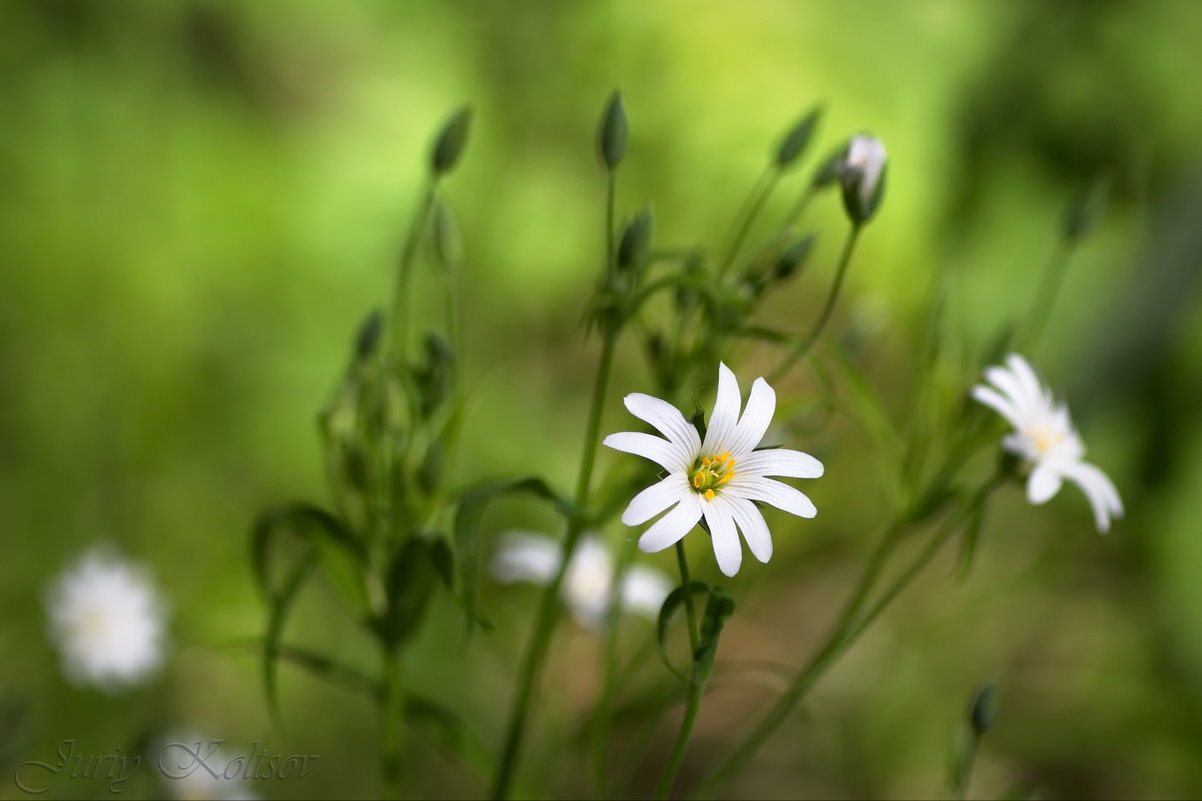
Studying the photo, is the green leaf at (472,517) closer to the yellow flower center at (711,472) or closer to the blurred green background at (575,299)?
the yellow flower center at (711,472)

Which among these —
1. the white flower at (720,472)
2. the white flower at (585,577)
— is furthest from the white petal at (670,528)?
the white flower at (585,577)

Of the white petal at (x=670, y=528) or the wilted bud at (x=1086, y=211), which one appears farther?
the wilted bud at (x=1086, y=211)

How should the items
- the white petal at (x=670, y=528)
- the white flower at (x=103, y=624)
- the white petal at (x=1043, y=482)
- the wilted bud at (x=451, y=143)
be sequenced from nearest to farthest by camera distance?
the white petal at (x=670, y=528) < the white petal at (x=1043, y=482) < the wilted bud at (x=451, y=143) < the white flower at (x=103, y=624)

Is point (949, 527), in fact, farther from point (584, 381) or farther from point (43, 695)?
point (584, 381)

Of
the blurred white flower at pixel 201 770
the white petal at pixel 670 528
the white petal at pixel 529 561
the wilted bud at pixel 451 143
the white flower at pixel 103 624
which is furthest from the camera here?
the white flower at pixel 103 624

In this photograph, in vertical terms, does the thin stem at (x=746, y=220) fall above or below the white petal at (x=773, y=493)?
above

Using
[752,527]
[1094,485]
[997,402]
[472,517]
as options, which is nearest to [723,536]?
[752,527]
